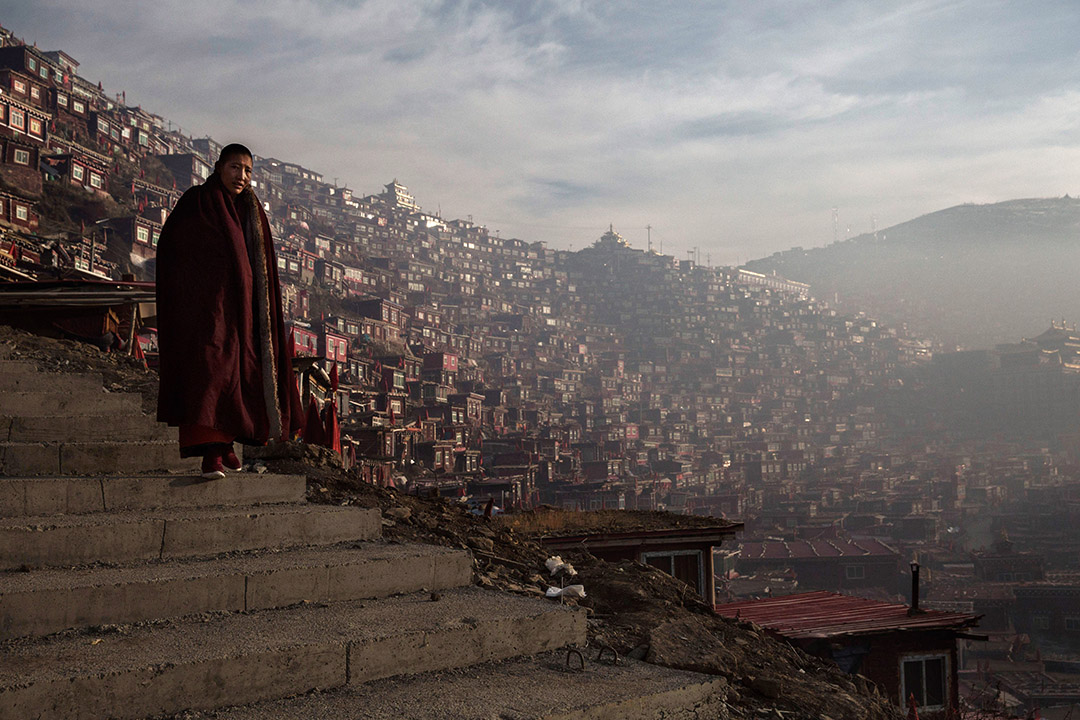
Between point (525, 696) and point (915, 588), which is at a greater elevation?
point (525, 696)

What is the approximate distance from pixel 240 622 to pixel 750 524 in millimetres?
69633

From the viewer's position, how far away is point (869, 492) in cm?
8238

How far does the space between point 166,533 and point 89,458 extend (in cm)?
114

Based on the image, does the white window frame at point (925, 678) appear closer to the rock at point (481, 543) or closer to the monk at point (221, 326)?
the rock at point (481, 543)

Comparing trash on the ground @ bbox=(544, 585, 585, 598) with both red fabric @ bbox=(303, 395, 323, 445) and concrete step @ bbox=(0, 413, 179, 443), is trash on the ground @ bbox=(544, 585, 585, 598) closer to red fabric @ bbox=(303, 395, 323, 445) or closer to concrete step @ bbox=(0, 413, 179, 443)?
concrete step @ bbox=(0, 413, 179, 443)

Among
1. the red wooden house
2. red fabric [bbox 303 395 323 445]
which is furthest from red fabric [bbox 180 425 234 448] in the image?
the red wooden house

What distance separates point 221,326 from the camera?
3.85m

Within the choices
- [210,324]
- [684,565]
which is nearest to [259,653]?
[210,324]

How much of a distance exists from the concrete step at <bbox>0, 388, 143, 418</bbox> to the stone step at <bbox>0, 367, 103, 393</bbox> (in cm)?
21

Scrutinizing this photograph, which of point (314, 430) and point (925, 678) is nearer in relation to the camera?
point (314, 430)

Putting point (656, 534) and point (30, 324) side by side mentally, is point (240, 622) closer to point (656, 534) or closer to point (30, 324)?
point (30, 324)

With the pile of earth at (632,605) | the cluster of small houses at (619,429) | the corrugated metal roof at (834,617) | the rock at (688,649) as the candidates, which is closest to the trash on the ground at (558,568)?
the pile of earth at (632,605)

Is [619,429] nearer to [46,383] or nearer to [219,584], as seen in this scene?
[46,383]

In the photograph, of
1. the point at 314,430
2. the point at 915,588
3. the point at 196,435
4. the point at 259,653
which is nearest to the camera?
the point at 259,653
